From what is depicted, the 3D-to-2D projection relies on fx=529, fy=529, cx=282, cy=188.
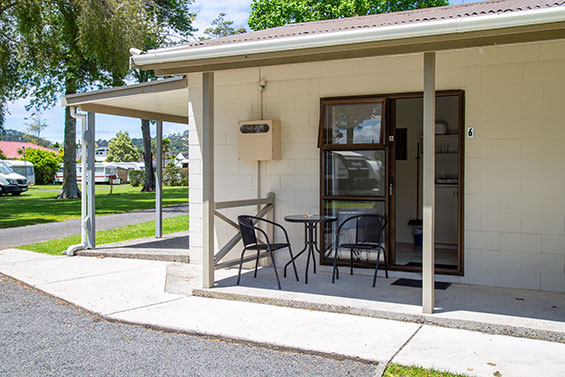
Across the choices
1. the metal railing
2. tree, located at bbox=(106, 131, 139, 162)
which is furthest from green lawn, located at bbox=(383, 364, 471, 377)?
tree, located at bbox=(106, 131, 139, 162)

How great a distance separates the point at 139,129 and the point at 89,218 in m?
19.4

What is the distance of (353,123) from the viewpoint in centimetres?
657

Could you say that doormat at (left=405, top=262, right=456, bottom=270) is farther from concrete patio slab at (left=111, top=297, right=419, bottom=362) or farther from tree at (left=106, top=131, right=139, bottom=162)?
tree at (left=106, top=131, right=139, bottom=162)

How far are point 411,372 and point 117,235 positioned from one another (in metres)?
8.78

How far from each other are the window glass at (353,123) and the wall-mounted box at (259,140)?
0.65 meters

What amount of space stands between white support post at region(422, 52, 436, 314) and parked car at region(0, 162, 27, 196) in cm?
2541

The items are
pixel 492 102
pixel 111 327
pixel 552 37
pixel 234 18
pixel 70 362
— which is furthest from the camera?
pixel 234 18

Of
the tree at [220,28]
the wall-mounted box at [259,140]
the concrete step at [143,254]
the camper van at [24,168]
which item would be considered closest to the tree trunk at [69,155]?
the concrete step at [143,254]

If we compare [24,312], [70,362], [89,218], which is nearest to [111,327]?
[70,362]

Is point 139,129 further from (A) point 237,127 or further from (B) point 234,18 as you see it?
(A) point 237,127

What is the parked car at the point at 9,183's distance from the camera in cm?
2561

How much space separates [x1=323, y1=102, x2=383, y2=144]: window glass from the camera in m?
6.45

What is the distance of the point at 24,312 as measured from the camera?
538cm

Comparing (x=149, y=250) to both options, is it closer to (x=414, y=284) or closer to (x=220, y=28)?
(x=414, y=284)
